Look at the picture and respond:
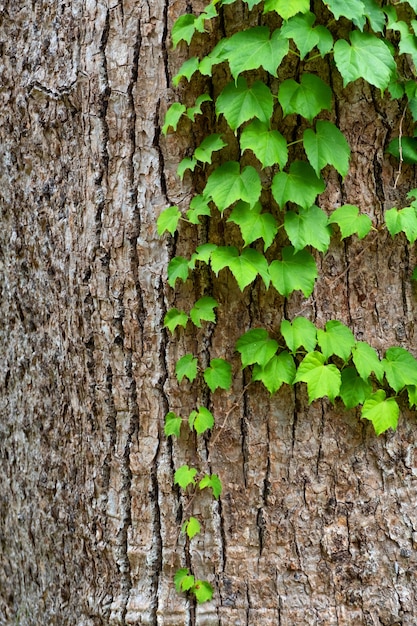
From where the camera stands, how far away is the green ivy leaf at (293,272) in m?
1.84

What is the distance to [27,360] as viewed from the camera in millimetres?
2363

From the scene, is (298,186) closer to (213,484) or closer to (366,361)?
(366,361)

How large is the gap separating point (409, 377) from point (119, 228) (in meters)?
1.00

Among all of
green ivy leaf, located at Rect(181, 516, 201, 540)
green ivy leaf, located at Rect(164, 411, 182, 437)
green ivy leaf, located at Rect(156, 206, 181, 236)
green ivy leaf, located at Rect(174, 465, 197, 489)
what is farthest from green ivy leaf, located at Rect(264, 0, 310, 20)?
green ivy leaf, located at Rect(181, 516, 201, 540)

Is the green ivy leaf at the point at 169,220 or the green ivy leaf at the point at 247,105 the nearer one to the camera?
the green ivy leaf at the point at 247,105

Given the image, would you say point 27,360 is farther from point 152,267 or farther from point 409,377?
point 409,377

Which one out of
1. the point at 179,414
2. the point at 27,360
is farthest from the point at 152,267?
the point at 27,360

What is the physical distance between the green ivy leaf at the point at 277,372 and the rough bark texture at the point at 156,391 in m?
0.07

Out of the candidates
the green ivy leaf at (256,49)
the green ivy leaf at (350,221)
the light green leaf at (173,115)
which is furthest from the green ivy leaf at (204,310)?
the green ivy leaf at (256,49)

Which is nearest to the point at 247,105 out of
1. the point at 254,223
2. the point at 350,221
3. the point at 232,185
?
the point at 232,185

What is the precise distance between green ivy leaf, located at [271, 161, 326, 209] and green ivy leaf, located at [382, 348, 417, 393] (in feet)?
1.69

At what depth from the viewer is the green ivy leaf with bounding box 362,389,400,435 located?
1.88 meters

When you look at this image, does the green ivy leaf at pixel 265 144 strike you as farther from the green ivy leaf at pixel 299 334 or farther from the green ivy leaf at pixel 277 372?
the green ivy leaf at pixel 277 372

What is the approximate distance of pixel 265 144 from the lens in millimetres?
1802
